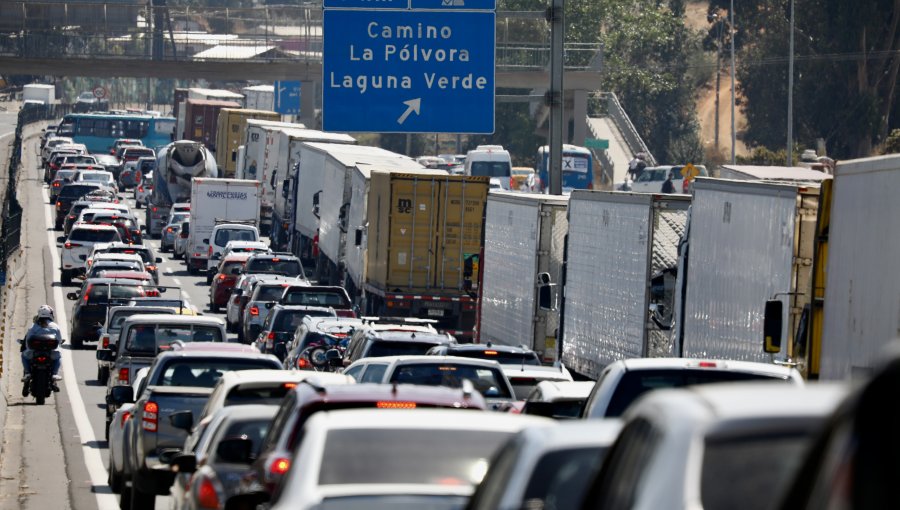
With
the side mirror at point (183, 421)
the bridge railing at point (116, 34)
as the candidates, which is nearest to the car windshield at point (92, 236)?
the bridge railing at point (116, 34)

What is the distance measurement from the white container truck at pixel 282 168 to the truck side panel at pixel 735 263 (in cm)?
3840

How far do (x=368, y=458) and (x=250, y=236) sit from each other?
4626cm

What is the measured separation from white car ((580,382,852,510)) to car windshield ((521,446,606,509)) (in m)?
1.79

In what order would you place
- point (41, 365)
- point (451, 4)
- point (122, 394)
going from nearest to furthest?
point (122, 394), point (41, 365), point (451, 4)

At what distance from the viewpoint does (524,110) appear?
112750mm

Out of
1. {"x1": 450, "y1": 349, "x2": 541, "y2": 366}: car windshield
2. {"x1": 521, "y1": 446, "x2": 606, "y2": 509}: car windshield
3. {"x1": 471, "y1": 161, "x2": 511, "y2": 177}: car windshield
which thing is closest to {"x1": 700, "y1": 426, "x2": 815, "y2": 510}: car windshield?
{"x1": 521, "y1": 446, "x2": 606, "y2": 509}: car windshield

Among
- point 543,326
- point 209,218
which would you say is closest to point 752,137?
point 209,218

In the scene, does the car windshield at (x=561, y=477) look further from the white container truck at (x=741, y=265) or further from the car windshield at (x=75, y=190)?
the car windshield at (x=75, y=190)

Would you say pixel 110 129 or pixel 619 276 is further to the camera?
pixel 110 129

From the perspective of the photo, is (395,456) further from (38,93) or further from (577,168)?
(38,93)

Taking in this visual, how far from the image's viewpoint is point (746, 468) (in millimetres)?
3980

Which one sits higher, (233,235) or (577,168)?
(577,168)

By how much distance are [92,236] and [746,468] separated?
162 ft

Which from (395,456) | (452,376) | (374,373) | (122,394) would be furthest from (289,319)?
(395,456)
